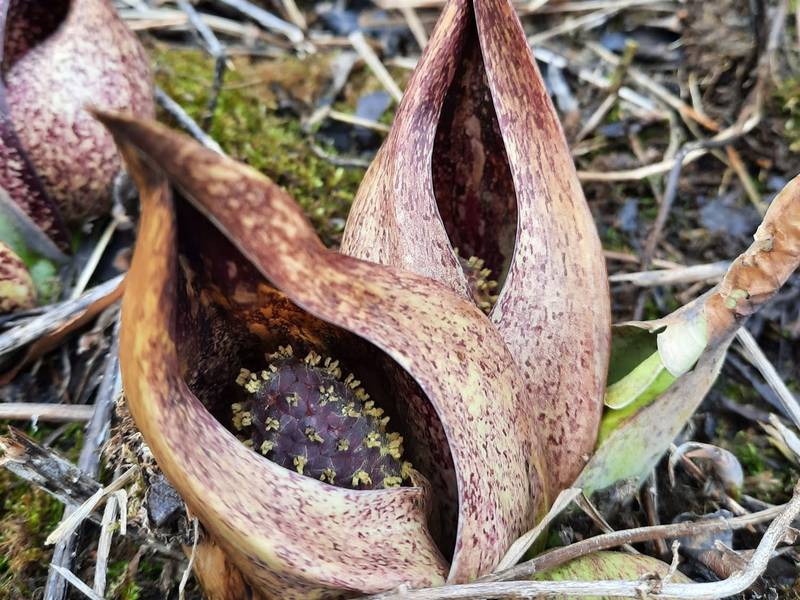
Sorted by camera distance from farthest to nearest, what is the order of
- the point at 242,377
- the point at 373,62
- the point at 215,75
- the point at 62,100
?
1. the point at 373,62
2. the point at 215,75
3. the point at 62,100
4. the point at 242,377

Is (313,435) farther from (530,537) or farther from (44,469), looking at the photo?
(44,469)

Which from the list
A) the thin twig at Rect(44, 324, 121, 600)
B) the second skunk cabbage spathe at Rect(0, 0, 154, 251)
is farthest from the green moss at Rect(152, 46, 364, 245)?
the thin twig at Rect(44, 324, 121, 600)

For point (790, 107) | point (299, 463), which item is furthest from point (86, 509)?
point (790, 107)

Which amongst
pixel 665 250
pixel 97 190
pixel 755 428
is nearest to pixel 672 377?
pixel 755 428

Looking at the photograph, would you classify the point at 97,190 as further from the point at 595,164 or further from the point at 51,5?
the point at 595,164

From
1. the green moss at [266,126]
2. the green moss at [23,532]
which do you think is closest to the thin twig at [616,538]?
the green moss at [23,532]
